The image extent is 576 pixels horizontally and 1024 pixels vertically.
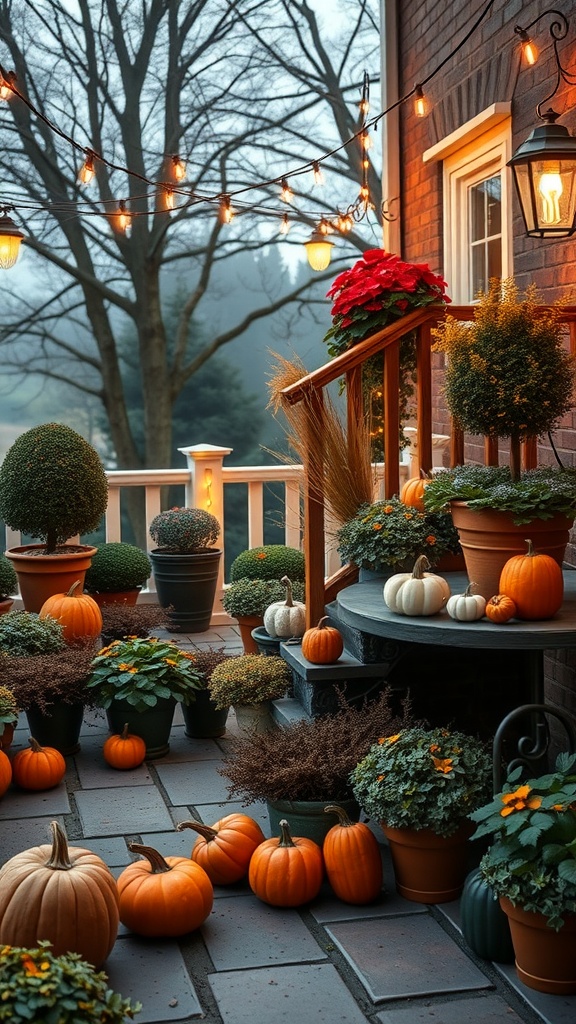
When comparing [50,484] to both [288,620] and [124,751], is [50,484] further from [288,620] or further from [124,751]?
[124,751]

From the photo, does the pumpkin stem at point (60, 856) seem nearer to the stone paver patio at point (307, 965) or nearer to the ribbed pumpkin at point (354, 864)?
the stone paver patio at point (307, 965)

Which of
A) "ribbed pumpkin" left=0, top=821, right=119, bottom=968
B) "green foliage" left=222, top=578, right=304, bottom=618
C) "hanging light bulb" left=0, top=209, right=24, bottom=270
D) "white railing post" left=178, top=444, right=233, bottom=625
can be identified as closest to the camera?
"ribbed pumpkin" left=0, top=821, right=119, bottom=968

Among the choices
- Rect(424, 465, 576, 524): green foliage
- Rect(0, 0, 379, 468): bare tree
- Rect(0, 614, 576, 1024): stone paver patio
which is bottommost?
Rect(0, 614, 576, 1024): stone paver patio

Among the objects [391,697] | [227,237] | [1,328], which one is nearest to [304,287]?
[227,237]

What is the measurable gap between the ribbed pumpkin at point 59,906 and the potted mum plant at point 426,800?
0.75 m

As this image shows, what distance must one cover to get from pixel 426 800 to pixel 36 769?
1.54 m

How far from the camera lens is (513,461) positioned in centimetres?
338

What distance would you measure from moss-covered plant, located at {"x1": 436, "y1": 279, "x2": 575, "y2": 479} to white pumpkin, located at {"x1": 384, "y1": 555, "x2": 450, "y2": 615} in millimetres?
469

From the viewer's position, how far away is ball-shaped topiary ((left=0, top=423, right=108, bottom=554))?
578 cm

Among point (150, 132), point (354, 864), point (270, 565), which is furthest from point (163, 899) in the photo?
point (150, 132)

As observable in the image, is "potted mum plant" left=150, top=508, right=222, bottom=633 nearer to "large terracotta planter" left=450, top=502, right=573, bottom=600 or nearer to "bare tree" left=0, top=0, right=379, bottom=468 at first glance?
"large terracotta planter" left=450, top=502, right=573, bottom=600

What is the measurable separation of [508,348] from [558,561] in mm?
644


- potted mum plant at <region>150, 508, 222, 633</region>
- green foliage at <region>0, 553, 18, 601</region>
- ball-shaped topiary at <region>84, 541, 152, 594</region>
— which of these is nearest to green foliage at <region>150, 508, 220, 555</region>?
potted mum plant at <region>150, 508, 222, 633</region>

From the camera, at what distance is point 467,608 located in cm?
312
